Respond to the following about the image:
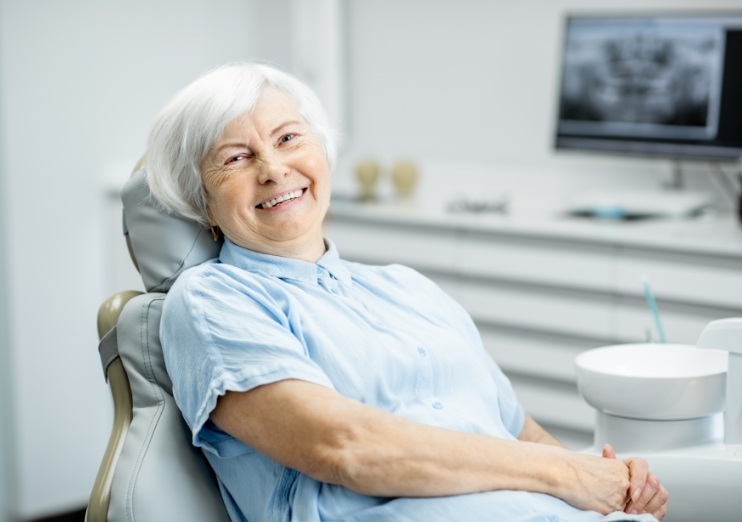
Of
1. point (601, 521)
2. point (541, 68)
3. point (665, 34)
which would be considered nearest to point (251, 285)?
point (601, 521)

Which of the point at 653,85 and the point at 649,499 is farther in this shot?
the point at 653,85

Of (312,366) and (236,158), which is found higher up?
(236,158)

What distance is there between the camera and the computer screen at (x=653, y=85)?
292 centimetres

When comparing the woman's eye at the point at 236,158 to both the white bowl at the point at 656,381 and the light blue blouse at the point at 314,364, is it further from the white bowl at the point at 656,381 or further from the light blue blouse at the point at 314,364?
the white bowl at the point at 656,381

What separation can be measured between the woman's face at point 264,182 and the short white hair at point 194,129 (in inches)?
0.6

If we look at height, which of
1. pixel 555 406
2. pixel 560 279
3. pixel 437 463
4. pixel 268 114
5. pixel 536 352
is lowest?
pixel 555 406

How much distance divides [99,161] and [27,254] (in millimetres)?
393

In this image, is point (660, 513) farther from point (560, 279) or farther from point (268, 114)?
point (560, 279)

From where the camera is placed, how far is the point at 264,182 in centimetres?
151

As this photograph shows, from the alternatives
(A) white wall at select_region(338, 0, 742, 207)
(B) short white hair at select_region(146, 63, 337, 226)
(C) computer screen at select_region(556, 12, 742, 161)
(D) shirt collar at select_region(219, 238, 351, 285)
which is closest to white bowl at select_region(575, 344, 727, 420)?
(D) shirt collar at select_region(219, 238, 351, 285)

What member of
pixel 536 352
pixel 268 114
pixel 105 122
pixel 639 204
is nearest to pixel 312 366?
pixel 268 114

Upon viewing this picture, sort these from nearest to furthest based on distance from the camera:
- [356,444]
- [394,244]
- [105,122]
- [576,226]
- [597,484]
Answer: [356,444] → [597,484] → [576,226] → [105,122] → [394,244]

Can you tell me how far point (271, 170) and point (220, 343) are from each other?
0.32 m

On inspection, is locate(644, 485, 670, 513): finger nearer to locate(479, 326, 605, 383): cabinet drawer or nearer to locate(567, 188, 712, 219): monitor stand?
locate(479, 326, 605, 383): cabinet drawer
